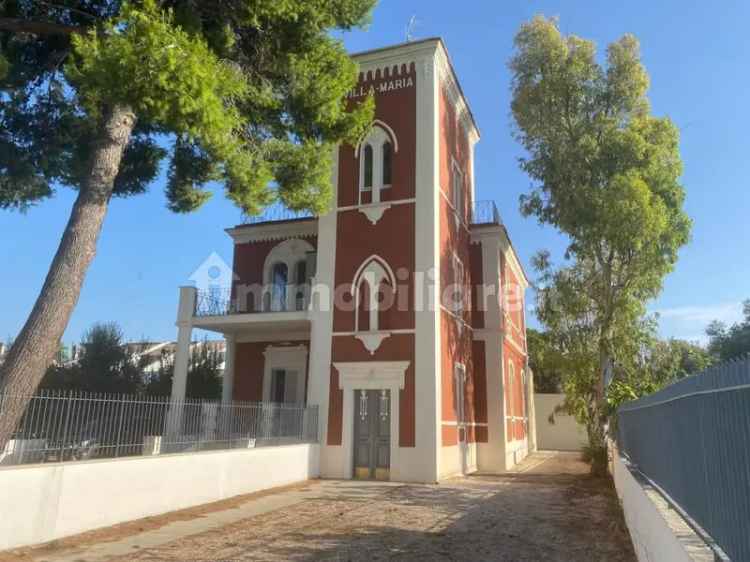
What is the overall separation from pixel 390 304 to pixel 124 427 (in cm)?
803

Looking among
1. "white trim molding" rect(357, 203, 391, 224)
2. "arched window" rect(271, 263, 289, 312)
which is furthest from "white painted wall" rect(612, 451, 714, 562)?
"arched window" rect(271, 263, 289, 312)

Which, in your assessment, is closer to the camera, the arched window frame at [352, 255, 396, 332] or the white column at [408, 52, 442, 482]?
the white column at [408, 52, 442, 482]

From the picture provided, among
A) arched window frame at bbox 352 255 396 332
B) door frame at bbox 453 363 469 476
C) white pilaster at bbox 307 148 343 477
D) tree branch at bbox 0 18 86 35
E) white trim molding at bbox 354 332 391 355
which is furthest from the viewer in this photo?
door frame at bbox 453 363 469 476

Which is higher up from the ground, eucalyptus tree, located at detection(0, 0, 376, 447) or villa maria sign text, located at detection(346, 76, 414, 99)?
villa maria sign text, located at detection(346, 76, 414, 99)

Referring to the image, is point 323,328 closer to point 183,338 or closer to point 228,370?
point 183,338

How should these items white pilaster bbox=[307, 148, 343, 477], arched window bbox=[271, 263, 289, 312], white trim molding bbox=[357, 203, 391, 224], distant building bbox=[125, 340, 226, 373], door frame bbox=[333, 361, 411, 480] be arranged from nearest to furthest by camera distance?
door frame bbox=[333, 361, 411, 480] → white pilaster bbox=[307, 148, 343, 477] → white trim molding bbox=[357, 203, 391, 224] → arched window bbox=[271, 263, 289, 312] → distant building bbox=[125, 340, 226, 373]

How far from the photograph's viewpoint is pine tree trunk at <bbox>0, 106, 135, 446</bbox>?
825 cm

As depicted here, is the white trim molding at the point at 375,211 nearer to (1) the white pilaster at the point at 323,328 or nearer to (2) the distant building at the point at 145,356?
(1) the white pilaster at the point at 323,328

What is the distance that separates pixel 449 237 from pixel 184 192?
796cm

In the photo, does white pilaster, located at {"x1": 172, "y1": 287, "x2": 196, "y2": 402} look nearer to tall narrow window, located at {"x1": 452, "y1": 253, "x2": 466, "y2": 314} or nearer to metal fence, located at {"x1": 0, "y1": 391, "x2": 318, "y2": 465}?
metal fence, located at {"x1": 0, "y1": 391, "x2": 318, "y2": 465}

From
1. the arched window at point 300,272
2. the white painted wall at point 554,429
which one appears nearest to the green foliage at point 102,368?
the arched window at point 300,272

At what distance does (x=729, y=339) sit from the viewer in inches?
1485

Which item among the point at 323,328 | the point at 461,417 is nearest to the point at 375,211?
the point at 323,328

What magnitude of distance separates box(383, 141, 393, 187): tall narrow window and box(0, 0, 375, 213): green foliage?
11.2ft
